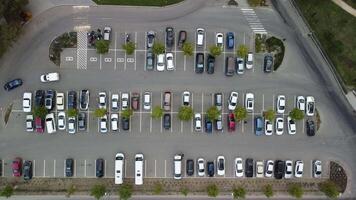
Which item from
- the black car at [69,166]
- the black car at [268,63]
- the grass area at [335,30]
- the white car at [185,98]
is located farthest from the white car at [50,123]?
the grass area at [335,30]

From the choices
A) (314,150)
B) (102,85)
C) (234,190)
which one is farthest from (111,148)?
(314,150)

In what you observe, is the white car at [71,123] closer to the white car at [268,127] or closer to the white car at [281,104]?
the white car at [268,127]

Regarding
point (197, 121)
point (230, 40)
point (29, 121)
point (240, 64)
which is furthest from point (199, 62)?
point (29, 121)

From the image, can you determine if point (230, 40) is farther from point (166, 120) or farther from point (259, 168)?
point (259, 168)

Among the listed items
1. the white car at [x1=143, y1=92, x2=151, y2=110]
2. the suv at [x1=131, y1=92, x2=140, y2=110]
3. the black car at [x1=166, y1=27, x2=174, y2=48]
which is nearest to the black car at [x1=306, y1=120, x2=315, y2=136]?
the black car at [x1=166, y1=27, x2=174, y2=48]

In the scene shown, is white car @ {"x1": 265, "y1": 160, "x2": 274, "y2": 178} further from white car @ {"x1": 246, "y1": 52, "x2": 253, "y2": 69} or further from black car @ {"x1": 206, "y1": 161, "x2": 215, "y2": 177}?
white car @ {"x1": 246, "y1": 52, "x2": 253, "y2": 69}
